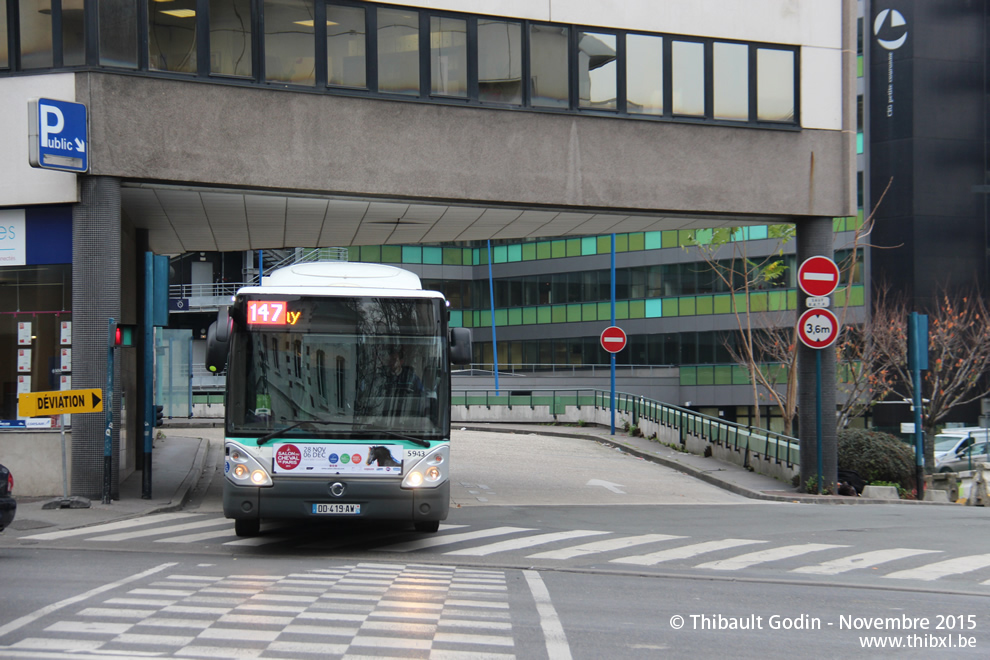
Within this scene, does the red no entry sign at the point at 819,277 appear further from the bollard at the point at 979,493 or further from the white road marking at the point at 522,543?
the white road marking at the point at 522,543

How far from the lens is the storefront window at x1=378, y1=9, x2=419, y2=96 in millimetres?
17547

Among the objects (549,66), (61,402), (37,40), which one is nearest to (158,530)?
(61,402)

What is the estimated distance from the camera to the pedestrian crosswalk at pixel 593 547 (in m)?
11.5

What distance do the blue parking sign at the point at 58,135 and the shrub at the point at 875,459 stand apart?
1430cm

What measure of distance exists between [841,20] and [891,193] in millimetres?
36131

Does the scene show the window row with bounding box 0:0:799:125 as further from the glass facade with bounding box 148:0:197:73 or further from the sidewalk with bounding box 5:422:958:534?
the sidewalk with bounding box 5:422:958:534

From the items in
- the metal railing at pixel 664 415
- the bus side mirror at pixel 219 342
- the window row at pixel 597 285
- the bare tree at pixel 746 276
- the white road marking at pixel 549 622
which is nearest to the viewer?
the white road marking at pixel 549 622

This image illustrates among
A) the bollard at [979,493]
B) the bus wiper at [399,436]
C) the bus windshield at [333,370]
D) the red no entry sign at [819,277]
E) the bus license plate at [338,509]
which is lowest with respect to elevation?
the bollard at [979,493]

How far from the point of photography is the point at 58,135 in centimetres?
1538

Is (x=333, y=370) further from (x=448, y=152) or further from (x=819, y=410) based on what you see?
(x=819, y=410)

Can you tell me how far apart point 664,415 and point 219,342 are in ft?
66.8

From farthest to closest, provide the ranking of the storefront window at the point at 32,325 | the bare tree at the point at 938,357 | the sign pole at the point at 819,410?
1. the bare tree at the point at 938,357
2. the sign pole at the point at 819,410
3. the storefront window at the point at 32,325

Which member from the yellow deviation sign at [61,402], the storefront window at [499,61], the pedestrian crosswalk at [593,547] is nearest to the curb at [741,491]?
the pedestrian crosswalk at [593,547]

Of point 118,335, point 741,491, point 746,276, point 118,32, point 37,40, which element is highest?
point 118,32
